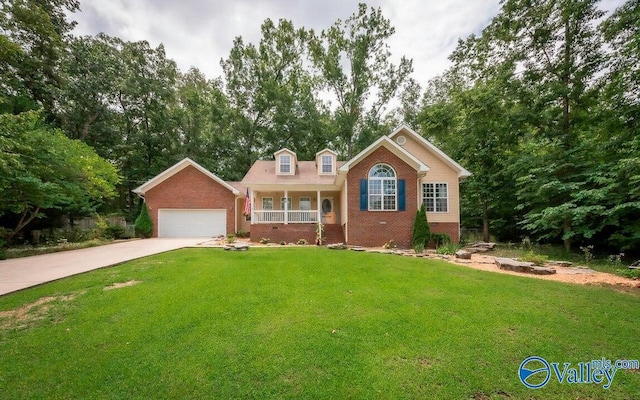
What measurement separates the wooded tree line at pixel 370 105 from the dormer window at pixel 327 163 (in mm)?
8179

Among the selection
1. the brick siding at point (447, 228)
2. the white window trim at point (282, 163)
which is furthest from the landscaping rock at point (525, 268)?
the white window trim at point (282, 163)

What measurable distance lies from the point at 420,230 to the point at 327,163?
26.9ft

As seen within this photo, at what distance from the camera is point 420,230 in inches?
555

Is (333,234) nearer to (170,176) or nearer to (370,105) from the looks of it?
(170,176)

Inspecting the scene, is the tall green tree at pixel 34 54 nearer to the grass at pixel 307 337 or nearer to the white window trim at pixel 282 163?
the white window trim at pixel 282 163

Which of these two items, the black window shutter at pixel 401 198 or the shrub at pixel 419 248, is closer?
the shrub at pixel 419 248

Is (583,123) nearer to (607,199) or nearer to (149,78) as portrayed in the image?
(607,199)

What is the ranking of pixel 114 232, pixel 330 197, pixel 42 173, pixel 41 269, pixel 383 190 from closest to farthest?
pixel 41 269, pixel 42 173, pixel 383 190, pixel 114 232, pixel 330 197

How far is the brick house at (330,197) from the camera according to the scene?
14.6m

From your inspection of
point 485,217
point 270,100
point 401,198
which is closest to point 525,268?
point 401,198

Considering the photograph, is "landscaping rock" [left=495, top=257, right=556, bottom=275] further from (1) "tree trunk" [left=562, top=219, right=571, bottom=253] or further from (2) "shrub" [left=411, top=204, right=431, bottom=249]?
(1) "tree trunk" [left=562, top=219, right=571, bottom=253]

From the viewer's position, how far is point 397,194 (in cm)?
1463

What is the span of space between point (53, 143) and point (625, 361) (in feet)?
66.1

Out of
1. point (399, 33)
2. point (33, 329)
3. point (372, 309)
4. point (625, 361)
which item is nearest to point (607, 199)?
point (625, 361)
